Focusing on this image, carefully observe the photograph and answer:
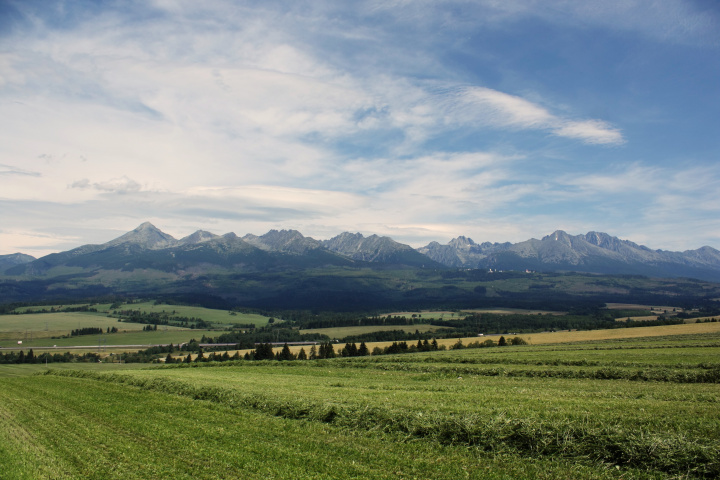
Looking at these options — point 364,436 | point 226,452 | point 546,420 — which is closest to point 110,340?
point 226,452

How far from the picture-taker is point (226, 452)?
58.3ft

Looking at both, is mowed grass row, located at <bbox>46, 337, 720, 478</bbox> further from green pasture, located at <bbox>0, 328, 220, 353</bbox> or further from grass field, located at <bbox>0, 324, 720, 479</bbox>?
green pasture, located at <bbox>0, 328, 220, 353</bbox>

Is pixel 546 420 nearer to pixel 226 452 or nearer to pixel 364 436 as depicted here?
pixel 364 436

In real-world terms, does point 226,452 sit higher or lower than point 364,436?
lower

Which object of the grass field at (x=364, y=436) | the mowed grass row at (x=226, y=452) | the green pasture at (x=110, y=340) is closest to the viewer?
the grass field at (x=364, y=436)

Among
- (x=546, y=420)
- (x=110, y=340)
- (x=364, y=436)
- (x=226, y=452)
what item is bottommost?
(x=110, y=340)

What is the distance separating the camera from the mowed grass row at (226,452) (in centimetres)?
1494

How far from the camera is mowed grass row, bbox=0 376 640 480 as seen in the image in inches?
588

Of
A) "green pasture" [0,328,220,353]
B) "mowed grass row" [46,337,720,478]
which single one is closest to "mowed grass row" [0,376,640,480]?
"mowed grass row" [46,337,720,478]

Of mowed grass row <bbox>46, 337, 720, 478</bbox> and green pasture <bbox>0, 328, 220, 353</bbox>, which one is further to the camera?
green pasture <bbox>0, 328, 220, 353</bbox>

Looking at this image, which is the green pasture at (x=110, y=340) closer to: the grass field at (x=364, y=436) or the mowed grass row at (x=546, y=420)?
the grass field at (x=364, y=436)

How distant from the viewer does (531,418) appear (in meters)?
17.7

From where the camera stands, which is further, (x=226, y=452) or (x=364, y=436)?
(x=364, y=436)

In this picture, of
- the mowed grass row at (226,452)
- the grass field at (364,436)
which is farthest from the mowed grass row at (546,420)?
the mowed grass row at (226,452)
